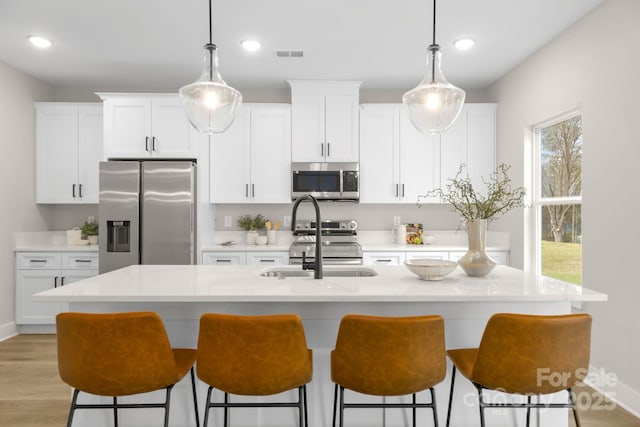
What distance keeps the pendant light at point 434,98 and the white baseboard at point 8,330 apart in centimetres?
436

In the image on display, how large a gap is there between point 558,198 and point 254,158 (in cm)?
299

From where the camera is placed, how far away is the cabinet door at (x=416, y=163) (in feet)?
15.1

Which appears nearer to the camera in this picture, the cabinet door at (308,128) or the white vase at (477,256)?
the white vase at (477,256)

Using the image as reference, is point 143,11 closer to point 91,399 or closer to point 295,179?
point 295,179

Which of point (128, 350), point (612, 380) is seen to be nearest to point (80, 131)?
point (128, 350)

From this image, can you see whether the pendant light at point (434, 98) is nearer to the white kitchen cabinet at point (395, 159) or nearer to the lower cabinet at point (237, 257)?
the white kitchen cabinet at point (395, 159)

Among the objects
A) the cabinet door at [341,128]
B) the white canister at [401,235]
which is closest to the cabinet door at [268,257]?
the cabinet door at [341,128]

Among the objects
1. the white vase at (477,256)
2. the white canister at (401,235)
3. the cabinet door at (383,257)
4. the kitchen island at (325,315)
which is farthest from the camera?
the white canister at (401,235)

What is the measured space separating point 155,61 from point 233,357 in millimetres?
3416

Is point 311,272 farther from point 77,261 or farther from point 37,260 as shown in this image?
point 37,260

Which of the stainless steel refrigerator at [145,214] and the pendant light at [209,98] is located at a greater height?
the pendant light at [209,98]

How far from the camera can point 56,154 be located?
4.55 metres

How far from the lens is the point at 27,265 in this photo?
13.9ft

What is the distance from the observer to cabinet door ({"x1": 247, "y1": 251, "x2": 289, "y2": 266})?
14.0ft
